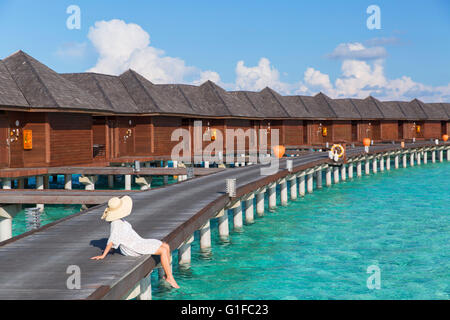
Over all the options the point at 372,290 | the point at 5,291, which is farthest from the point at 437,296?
the point at 5,291

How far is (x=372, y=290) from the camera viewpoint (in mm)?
14789

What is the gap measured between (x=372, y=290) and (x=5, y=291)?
1013cm

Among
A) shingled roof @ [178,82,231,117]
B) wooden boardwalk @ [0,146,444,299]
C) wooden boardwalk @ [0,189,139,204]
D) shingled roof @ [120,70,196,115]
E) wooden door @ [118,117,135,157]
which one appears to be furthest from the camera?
shingled roof @ [178,82,231,117]

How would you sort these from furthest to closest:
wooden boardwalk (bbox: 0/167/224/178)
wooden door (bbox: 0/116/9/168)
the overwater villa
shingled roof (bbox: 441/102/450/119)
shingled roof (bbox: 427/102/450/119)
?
shingled roof (bbox: 441/102/450/119) < shingled roof (bbox: 427/102/450/119) < the overwater villa < wooden door (bbox: 0/116/9/168) < wooden boardwalk (bbox: 0/167/224/178)

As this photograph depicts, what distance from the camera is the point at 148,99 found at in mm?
39188

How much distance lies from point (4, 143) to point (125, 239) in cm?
1951

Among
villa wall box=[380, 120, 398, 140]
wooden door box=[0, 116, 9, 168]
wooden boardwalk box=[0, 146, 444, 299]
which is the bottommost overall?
wooden boardwalk box=[0, 146, 444, 299]

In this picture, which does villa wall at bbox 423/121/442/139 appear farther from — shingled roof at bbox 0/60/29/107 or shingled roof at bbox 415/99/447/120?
shingled roof at bbox 0/60/29/107

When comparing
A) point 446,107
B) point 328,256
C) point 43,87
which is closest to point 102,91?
point 43,87

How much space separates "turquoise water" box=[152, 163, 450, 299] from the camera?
48.2ft

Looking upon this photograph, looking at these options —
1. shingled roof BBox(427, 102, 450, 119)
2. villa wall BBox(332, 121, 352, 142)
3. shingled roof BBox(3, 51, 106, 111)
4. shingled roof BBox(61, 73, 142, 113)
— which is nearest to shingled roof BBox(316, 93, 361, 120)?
villa wall BBox(332, 121, 352, 142)

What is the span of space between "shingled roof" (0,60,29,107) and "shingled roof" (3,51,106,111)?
0.34 m

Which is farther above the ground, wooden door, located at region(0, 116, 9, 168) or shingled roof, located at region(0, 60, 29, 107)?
shingled roof, located at region(0, 60, 29, 107)
